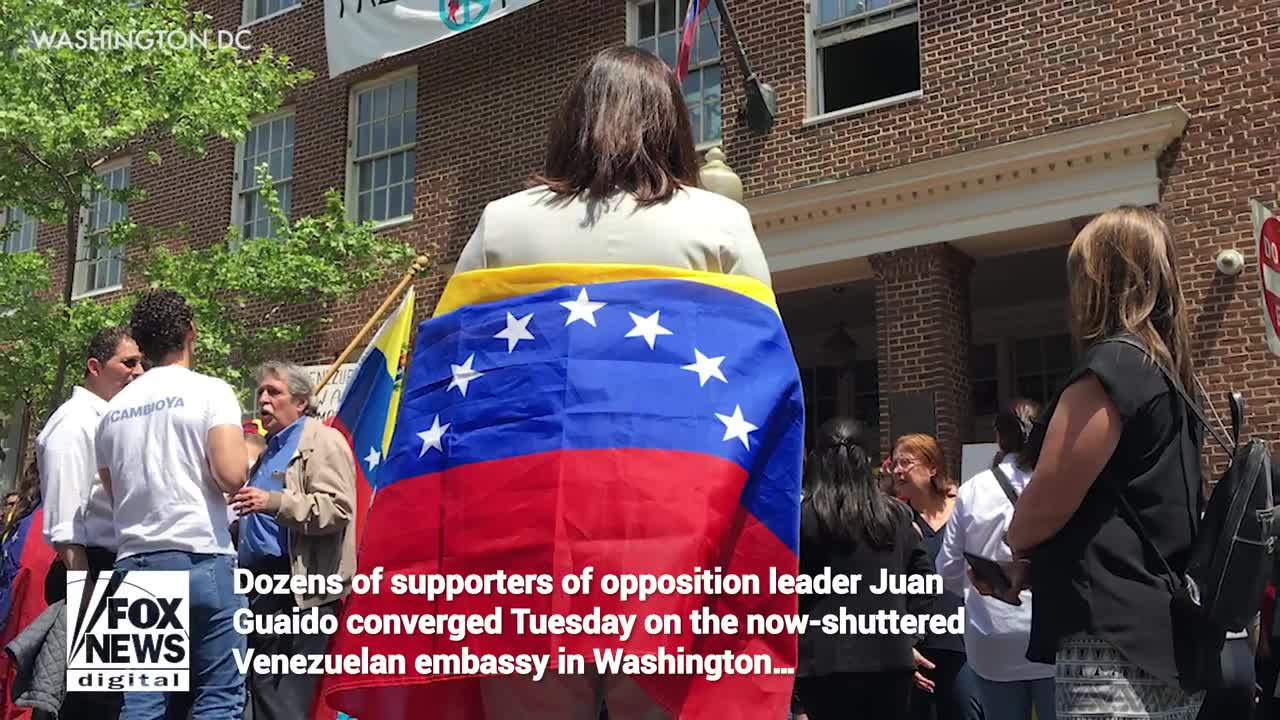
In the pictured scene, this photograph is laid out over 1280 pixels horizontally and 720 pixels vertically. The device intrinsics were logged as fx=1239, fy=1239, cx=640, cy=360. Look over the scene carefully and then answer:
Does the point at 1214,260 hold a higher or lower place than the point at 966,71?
lower

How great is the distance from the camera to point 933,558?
6199 millimetres

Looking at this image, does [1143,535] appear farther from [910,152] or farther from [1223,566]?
[910,152]

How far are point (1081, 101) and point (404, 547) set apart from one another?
10.2 metres

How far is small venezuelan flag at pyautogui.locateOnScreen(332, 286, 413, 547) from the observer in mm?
6240

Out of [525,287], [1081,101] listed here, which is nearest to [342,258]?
[1081,101]

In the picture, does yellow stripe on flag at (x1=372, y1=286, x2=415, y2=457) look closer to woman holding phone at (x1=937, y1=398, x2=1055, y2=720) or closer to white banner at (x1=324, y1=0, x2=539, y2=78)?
woman holding phone at (x1=937, y1=398, x2=1055, y2=720)

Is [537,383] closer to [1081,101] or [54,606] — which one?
[54,606]

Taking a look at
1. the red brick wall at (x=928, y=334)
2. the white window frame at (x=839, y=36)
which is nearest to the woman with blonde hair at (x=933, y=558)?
the red brick wall at (x=928, y=334)

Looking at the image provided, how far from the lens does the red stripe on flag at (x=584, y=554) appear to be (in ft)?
7.57

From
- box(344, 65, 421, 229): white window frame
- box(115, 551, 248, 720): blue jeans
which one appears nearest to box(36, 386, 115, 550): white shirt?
box(115, 551, 248, 720): blue jeans

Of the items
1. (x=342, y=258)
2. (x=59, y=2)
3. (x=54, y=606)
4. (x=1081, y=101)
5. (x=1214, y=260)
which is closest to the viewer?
(x=54, y=606)

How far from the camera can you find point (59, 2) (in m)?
14.4

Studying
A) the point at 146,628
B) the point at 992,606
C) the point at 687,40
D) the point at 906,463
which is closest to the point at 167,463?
the point at 146,628

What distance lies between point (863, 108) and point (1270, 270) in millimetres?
5471
